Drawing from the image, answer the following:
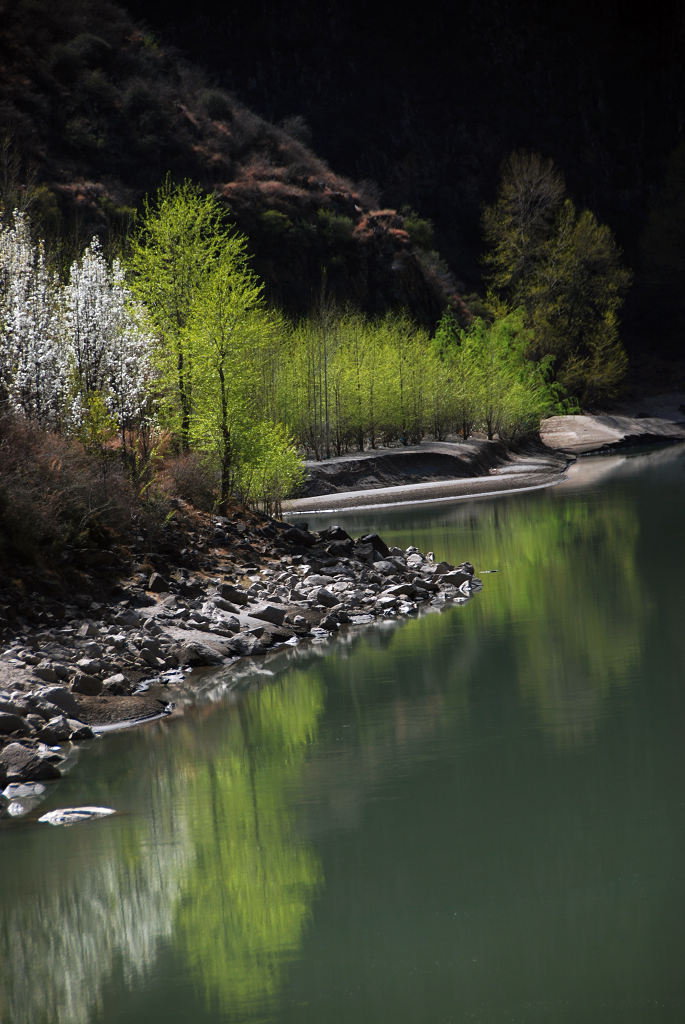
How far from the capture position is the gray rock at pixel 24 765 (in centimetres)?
1109

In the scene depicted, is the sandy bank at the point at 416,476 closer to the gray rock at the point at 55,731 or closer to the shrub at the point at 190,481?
the shrub at the point at 190,481

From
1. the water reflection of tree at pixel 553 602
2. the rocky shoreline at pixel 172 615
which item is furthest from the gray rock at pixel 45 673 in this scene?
the water reflection of tree at pixel 553 602

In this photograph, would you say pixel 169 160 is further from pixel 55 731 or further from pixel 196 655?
pixel 55 731

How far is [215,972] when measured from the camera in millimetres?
7203

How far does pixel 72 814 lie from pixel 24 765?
46.8 inches

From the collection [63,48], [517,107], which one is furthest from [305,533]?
[517,107]

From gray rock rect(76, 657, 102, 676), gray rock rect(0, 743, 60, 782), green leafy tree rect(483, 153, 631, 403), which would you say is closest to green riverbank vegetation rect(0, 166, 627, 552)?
gray rock rect(76, 657, 102, 676)

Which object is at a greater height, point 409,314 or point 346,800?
point 409,314

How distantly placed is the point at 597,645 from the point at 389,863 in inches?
307

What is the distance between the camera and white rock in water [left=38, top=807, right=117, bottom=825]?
33.0 ft

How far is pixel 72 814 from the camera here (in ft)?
33.5

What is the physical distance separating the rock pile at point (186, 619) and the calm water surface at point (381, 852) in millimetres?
620

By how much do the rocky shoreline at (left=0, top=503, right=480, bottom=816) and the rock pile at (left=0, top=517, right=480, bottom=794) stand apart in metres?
0.02

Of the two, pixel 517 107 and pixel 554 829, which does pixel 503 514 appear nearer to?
pixel 554 829
